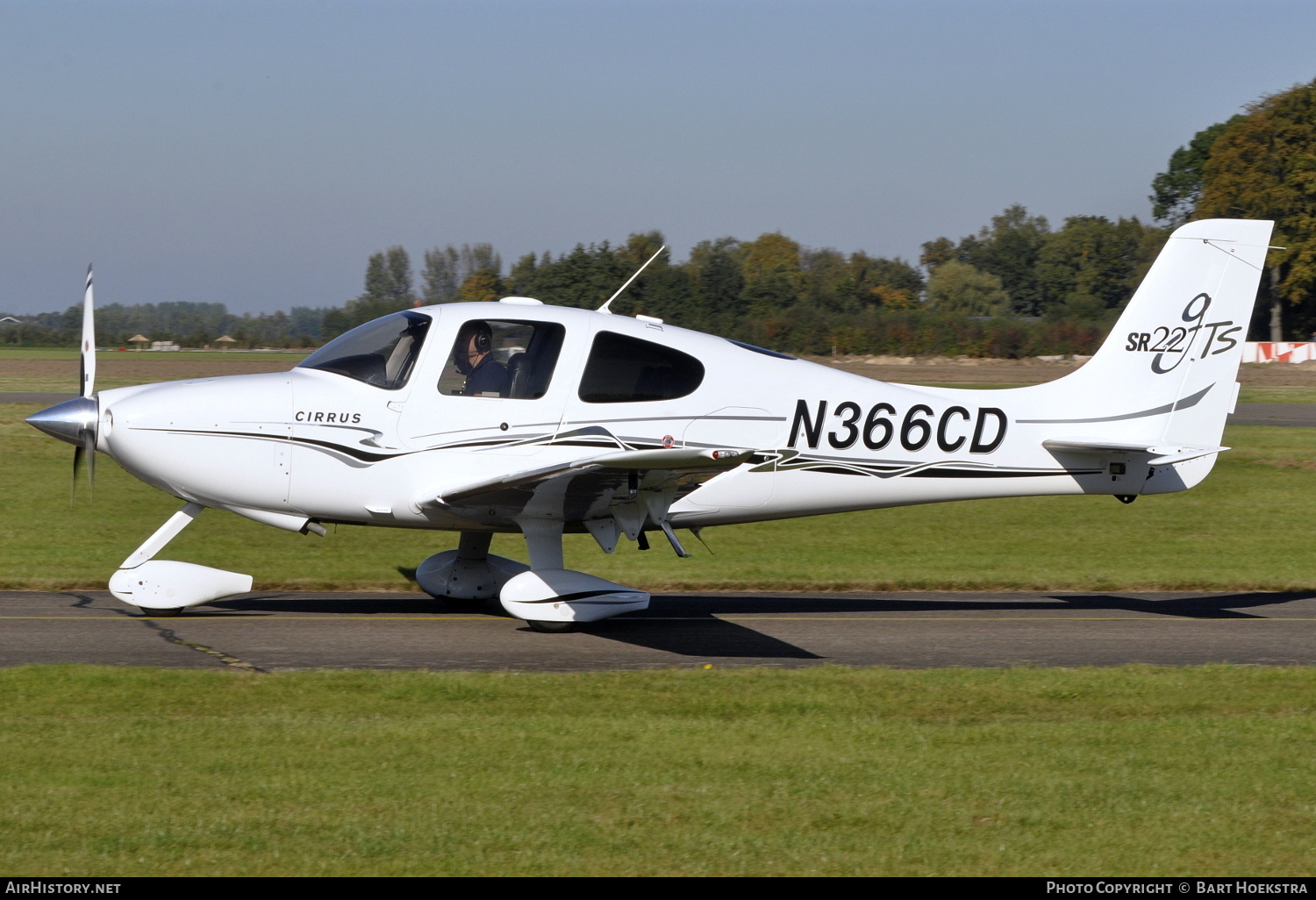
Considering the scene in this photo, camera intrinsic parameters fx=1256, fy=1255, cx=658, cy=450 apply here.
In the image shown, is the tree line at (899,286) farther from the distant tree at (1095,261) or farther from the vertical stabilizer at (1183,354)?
the vertical stabilizer at (1183,354)

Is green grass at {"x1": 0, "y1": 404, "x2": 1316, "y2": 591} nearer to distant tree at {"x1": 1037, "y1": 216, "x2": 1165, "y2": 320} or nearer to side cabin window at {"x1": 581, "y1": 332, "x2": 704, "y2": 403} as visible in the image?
side cabin window at {"x1": 581, "y1": 332, "x2": 704, "y2": 403}

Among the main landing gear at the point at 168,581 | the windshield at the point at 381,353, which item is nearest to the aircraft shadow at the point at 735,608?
the main landing gear at the point at 168,581

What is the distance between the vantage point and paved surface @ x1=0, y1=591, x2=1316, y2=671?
8.18 m

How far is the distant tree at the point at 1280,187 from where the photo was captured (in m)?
54.7

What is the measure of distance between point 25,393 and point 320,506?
25453 millimetres

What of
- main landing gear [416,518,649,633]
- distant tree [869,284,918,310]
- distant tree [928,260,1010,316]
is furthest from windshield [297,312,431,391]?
distant tree [928,260,1010,316]

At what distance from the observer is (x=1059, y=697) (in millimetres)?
7141

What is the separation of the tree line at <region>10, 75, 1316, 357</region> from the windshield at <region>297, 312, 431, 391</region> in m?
8.55

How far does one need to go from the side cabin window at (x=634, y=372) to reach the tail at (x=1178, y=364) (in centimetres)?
284

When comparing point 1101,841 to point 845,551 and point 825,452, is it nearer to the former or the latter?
point 825,452

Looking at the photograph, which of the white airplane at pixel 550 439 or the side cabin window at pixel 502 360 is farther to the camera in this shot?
the side cabin window at pixel 502 360

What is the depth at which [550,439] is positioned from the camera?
8.87 metres

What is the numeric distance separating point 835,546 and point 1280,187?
51.2 m

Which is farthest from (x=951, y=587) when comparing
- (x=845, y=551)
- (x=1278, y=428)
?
(x=1278, y=428)
